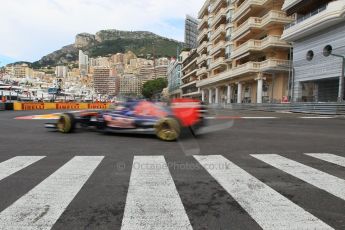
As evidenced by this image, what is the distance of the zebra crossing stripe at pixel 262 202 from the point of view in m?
2.82

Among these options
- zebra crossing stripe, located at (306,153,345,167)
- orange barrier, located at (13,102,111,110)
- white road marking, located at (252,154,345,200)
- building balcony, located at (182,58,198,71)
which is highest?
building balcony, located at (182,58,198,71)

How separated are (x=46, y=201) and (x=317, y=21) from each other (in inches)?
1068

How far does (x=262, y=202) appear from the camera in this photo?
3383 millimetres

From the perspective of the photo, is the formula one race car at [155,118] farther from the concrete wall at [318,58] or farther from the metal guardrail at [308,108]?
the concrete wall at [318,58]

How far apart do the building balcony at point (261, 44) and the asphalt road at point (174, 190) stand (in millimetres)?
28983

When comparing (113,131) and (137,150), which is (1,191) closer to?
(137,150)

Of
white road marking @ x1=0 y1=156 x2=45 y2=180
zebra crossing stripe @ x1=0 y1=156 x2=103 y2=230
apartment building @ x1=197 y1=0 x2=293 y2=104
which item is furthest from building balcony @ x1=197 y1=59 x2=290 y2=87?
zebra crossing stripe @ x1=0 y1=156 x2=103 y2=230

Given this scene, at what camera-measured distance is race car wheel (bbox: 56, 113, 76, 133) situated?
406 inches

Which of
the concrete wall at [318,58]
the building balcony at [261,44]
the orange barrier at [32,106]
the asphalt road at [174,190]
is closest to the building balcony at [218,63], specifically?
the building balcony at [261,44]

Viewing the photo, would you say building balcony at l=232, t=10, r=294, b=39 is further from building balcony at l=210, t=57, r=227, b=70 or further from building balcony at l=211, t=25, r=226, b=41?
building balcony at l=211, t=25, r=226, b=41

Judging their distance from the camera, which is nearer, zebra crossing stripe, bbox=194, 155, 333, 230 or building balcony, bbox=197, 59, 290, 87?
zebra crossing stripe, bbox=194, 155, 333, 230

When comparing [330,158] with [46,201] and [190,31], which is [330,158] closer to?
[46,201]

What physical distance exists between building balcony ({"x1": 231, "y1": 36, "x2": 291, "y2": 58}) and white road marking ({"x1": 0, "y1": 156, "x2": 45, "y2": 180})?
32.2 metres

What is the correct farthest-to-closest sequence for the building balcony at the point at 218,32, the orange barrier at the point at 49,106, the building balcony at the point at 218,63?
the building balcony at the point at 218,32, the building balcony at the point at 218,63, the orange barrier at the point at 49,106
